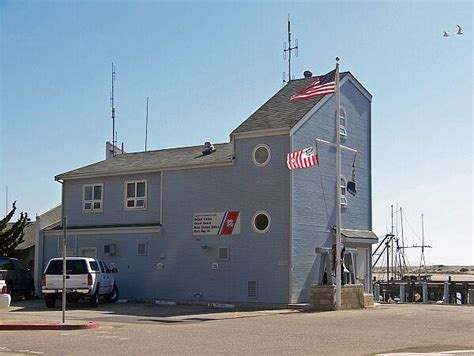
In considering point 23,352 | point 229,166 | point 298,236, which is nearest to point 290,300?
point 298,236

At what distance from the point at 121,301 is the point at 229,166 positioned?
7394 mm

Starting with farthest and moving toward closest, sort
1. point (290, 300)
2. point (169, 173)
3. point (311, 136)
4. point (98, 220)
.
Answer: point (98, 220)
point (169, 173)
point (311, 136)
point (290, 300)

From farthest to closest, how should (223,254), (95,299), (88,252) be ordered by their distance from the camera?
(88,252) → (223,254) → (95,299)

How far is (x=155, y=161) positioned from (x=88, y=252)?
17.4 ft

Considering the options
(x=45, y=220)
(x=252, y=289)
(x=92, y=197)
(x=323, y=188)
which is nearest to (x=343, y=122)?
(x=323, y=188)

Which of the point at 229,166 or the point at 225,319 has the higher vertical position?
the point at 229,166

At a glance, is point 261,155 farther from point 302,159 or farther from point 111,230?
point 111,230

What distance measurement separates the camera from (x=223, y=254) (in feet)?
101

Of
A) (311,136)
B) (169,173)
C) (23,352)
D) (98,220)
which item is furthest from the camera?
(98,220)

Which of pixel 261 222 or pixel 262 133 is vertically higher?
pixel 262 133

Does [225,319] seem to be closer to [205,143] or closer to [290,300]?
[290,300]

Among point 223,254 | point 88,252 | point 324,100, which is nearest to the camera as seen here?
point 223,254

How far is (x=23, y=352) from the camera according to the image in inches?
571

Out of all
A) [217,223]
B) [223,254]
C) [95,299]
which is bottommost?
[95,299]
